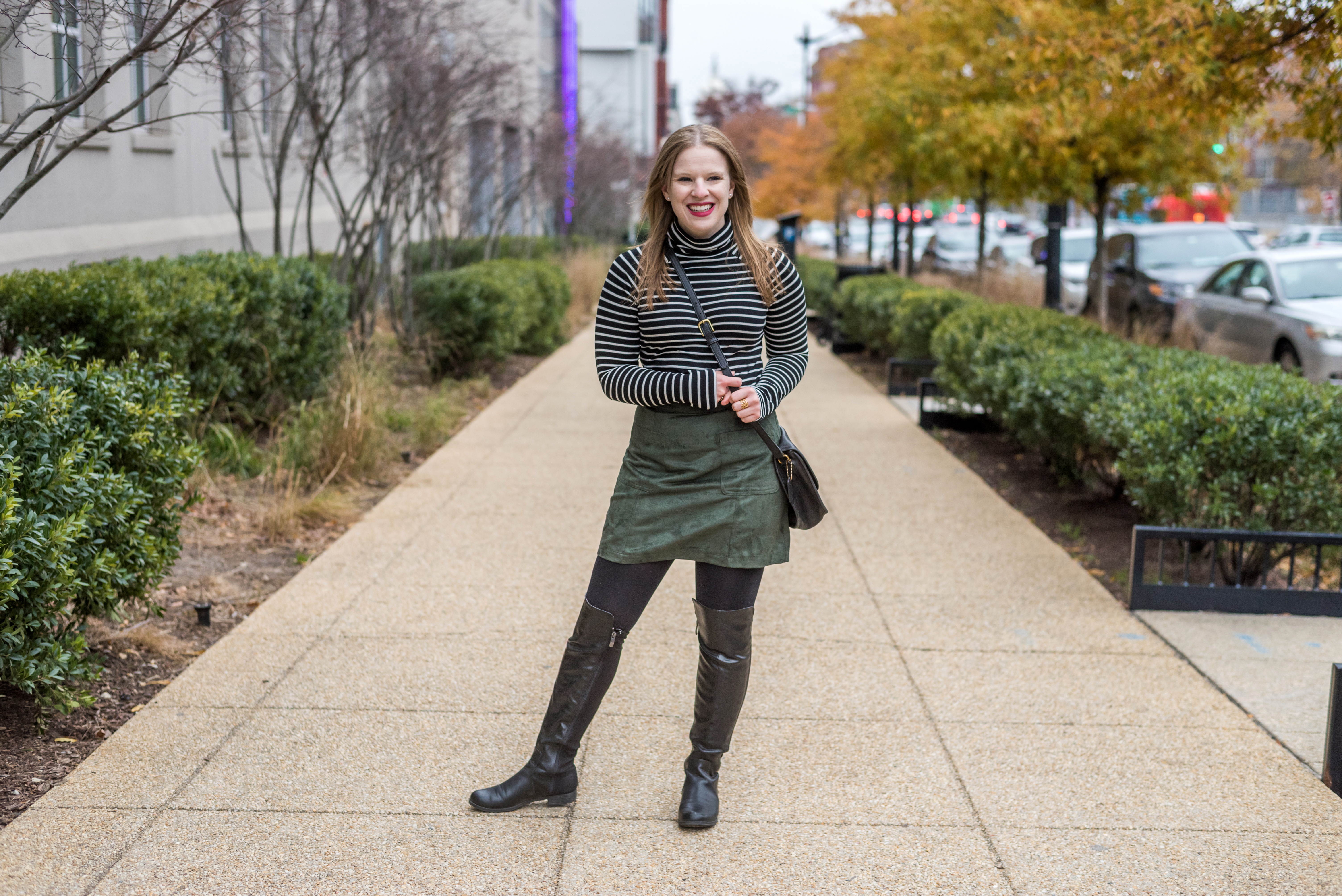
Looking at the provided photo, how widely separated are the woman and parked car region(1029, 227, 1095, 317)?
1610 cm

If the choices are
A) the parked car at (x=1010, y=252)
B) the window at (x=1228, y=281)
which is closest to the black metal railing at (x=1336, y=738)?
the window at (x=1228, y=281)

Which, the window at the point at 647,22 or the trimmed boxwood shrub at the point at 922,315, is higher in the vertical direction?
the window at the point at 647,22

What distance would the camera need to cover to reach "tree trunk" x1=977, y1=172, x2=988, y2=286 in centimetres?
1838

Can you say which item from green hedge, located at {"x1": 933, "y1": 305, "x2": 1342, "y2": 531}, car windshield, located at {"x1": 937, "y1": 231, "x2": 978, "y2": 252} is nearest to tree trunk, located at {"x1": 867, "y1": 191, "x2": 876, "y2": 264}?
car windshield, located at {"x1": 937, "y1": 231, "x2": 978, "y2": 252}

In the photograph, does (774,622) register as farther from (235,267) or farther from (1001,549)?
(235,267)

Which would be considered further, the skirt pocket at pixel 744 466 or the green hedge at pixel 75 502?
the green hedge at pixel 75 502

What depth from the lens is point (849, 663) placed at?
4.96 meters

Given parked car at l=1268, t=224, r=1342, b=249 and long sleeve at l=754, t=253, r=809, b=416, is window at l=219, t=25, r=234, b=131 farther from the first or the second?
parked car at l=1268, t=224, r=1342, b=249

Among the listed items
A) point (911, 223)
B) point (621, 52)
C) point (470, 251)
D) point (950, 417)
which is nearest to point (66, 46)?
point (950, 417)

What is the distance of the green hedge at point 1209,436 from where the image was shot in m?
5.69

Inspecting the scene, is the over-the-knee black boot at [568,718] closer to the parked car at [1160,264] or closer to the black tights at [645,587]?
the black tights at [645,587]

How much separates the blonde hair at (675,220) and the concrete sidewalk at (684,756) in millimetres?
1403

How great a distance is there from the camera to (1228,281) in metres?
14.2

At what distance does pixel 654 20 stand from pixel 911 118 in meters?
51.9
